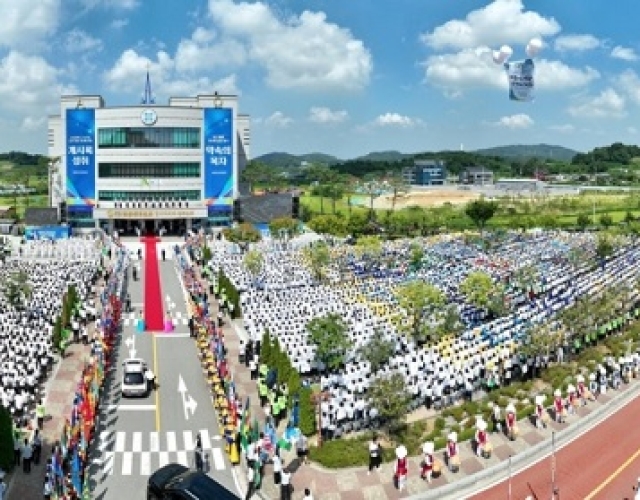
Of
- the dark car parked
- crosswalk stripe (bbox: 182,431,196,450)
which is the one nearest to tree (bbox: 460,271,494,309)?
crosswalk stripe (bbox: 182,431,196,450)

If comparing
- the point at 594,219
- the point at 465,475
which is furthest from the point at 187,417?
the point at 594,219

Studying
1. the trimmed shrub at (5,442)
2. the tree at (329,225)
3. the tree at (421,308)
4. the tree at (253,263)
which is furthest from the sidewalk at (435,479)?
the tree at (329,225)

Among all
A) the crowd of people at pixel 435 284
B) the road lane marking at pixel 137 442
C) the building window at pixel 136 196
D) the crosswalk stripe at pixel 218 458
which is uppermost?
the building window at pixel 136 196

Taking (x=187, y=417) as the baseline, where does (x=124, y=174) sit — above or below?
above

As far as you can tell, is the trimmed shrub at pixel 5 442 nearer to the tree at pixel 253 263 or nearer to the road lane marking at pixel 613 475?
the road lane marking at pixel 613 475

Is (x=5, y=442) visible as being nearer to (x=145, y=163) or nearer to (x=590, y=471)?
(x=590, y=471)

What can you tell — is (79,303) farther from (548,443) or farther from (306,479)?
(548,443)

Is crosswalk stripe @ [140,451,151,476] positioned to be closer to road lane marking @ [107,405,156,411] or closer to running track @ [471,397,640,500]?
road lane marking @ [107,405,156,411]
